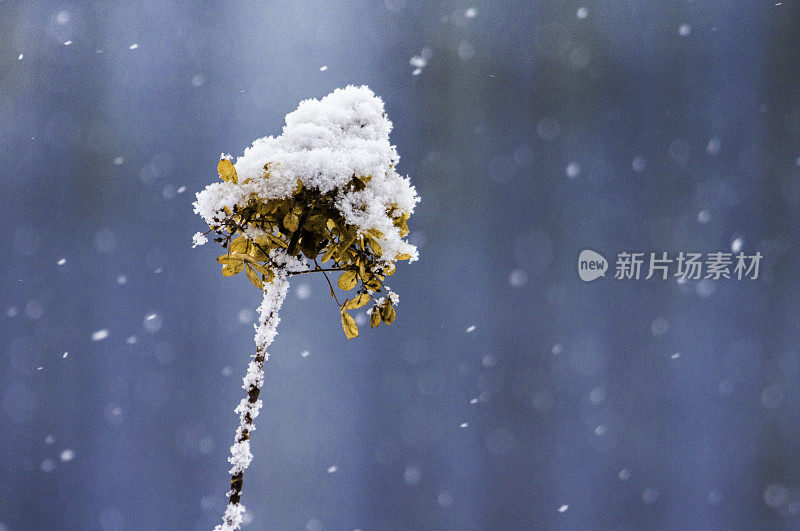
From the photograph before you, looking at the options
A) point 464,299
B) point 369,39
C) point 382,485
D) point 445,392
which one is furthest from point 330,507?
point 369,39

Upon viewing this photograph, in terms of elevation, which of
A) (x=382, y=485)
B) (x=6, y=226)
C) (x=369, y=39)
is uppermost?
(x=369, y=39)

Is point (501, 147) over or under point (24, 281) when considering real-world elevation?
over

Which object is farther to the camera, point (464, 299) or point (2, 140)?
point (464, 299)

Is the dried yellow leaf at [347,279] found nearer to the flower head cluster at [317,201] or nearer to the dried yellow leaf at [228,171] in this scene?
the flower head cluster at [317,201]

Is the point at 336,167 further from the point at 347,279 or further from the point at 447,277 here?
the point at 447,277

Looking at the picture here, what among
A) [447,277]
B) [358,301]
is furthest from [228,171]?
[447,277]

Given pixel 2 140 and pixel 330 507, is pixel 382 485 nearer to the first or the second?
pixel 330 507

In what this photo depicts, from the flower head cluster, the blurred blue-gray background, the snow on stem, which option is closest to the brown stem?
the snow on stem
